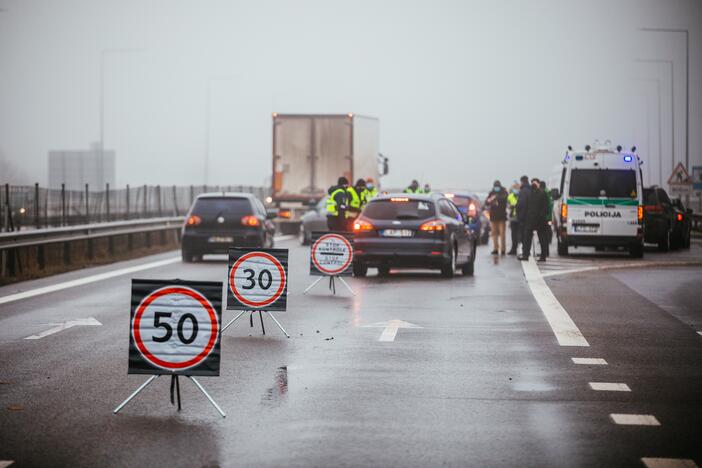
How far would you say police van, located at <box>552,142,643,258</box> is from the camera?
30.2 metres

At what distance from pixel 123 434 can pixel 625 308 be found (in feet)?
34.4

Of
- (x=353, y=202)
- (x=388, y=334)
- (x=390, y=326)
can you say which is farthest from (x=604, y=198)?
(x=388, y=334)

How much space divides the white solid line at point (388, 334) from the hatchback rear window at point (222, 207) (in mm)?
Answer: 13552

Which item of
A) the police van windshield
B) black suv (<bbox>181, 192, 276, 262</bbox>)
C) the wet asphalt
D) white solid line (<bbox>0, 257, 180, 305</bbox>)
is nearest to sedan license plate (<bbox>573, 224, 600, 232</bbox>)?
the police van windshield

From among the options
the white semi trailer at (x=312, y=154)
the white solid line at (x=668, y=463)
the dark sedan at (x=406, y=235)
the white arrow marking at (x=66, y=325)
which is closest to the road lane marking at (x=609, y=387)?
the white solid line at (x=668, y=463)

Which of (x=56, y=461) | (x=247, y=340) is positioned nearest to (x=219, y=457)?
(x=56, y=461)

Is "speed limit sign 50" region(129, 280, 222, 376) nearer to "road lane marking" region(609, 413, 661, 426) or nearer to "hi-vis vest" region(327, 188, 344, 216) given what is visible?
"road lane marking" region(609, 413, 661, 426)

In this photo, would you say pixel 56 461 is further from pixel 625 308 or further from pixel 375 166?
pixel 375 166

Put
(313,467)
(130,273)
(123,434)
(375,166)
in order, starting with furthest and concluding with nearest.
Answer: (375,166) → (130,273) → (123,434) → (313,467)

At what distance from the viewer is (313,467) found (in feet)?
23.1

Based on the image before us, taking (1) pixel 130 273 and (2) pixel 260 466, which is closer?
(2) pixel 260 466

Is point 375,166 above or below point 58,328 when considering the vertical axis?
above

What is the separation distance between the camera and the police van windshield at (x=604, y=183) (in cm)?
3031

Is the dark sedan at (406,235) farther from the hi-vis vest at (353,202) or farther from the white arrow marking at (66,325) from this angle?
the white arrow marking at (66,325)
